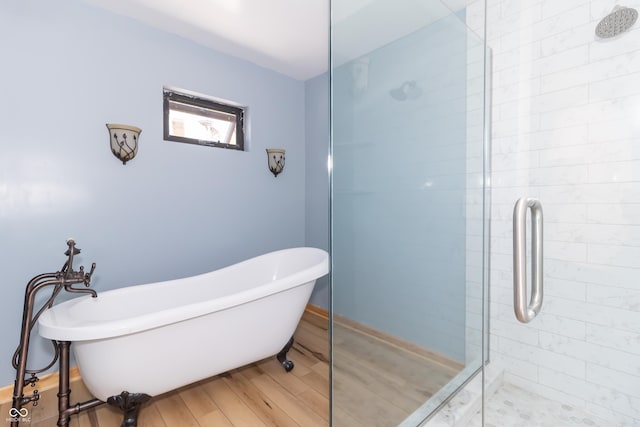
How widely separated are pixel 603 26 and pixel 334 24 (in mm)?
1242

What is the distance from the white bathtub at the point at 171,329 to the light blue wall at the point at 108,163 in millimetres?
376

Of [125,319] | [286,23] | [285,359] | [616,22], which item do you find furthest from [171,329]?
[616,22]

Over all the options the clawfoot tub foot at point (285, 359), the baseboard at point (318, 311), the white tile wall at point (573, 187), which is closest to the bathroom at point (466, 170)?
the white tile wall at point (573, 187)

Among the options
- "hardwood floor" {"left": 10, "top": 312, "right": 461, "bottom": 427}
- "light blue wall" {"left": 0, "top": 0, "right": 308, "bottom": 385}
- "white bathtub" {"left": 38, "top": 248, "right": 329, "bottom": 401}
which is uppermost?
"light blue wall" {"left": 0, "top": 0, "right": 308, "bottom": 385}

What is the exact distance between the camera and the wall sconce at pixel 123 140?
1.86 metres

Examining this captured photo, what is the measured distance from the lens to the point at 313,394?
1.64 meters

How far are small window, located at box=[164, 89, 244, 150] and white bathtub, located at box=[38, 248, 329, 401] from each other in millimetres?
1159

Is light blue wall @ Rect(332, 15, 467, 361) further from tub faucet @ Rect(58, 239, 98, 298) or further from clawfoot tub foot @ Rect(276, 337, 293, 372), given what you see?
tub faucet @ Rect(58, 239, 98, 298)

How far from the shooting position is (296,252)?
2.35 m

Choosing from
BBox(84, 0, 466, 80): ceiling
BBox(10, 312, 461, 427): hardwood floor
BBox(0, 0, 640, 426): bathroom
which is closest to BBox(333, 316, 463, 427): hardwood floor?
BBox(10, 312, 461, 427): hardwood floor

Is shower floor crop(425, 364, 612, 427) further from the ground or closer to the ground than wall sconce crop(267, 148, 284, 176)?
closer to the ground

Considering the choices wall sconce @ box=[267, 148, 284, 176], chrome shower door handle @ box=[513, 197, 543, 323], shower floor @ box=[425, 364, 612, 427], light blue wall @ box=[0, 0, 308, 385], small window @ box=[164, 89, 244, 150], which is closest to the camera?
chrome shower door handle @ box=[513, 197, 543, 323]

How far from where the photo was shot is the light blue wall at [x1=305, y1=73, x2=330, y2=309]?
9.14ft

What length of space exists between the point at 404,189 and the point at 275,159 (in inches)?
62.9
